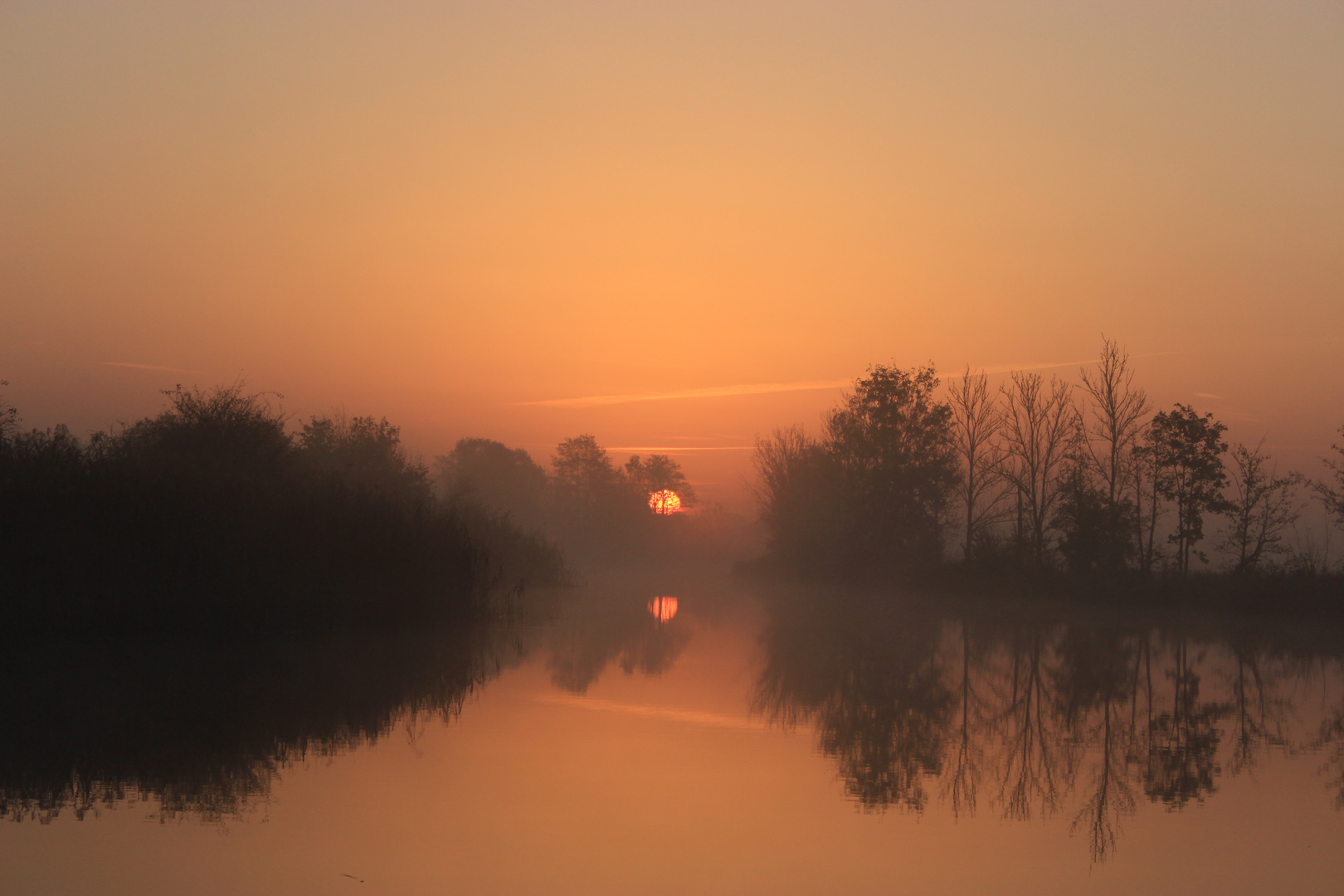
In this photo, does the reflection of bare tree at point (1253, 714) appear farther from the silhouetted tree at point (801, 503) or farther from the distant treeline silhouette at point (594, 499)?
the distant treeline silhouette at point (594, 499)

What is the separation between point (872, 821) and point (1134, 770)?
2.52 m

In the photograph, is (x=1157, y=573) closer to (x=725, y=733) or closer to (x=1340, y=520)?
(x=1340, y=520)

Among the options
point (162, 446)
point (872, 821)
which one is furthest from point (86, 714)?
point (162, 446)

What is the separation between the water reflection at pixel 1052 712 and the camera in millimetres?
6355

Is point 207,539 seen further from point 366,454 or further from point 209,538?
point 366,454

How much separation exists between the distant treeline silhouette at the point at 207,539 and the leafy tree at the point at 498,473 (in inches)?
1637

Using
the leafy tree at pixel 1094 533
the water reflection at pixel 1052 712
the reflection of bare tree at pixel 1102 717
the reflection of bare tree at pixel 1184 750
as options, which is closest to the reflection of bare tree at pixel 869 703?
the water reflection at pixel 1052 712

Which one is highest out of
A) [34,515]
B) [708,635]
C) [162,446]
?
[162,446]

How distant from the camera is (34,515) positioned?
11039mm

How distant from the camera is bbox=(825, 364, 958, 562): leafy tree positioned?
33.7 meters

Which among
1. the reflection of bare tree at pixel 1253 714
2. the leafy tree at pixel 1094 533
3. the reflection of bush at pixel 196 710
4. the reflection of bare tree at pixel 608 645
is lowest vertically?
the reflection of bare tree at pixel 608 645

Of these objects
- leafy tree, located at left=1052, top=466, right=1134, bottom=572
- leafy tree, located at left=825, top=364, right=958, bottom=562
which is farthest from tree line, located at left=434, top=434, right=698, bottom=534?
leafy tree, located at left=1052, top=466, right=1134, bottom=572

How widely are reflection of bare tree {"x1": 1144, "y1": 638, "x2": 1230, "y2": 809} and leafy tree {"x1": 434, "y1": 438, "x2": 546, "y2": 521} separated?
5040 centimetres

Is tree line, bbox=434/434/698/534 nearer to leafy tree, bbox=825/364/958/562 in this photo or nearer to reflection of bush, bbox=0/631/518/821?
leafy tree, bbox=825/364/958/562
